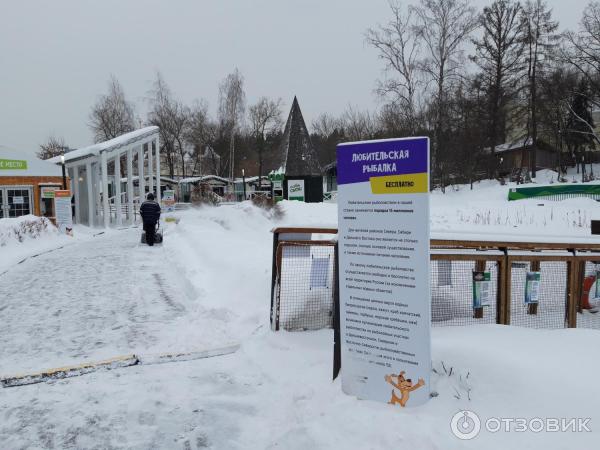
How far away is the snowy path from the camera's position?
17.9ft

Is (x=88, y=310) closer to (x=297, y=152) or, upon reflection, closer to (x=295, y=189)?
(x=295, y=189)

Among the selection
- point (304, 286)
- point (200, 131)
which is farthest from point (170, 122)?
point (304, 286)

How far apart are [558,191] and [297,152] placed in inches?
622

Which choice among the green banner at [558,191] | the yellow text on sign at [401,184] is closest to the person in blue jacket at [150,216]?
the yellow text on sign at [401,184]

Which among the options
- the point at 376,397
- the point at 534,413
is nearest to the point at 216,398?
the point at 376,397

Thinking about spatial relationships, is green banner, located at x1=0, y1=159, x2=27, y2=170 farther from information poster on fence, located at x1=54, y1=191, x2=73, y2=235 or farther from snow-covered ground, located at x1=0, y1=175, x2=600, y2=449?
snow-covered ground, located at x1=0, y1=175, x2=600, y2=449

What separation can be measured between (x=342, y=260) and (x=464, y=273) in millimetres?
2073

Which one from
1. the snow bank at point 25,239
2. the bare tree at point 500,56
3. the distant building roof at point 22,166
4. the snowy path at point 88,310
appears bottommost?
the snowy path at point 88,310

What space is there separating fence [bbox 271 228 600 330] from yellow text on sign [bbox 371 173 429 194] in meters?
1.56

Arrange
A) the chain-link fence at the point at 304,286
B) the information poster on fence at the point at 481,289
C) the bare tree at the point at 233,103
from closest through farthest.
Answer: the information poster on fence at the point at 481,289 < the chain-link fence at the point at 304,286 < the bare tree at the point at 233,103

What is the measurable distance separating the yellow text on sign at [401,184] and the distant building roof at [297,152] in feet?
82.9

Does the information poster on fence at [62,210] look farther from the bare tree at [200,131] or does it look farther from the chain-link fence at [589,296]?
the bare tree at [200,131]

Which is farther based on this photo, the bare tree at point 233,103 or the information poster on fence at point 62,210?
the bare tree at point 233,103

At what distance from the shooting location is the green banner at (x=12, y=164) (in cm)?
2123
